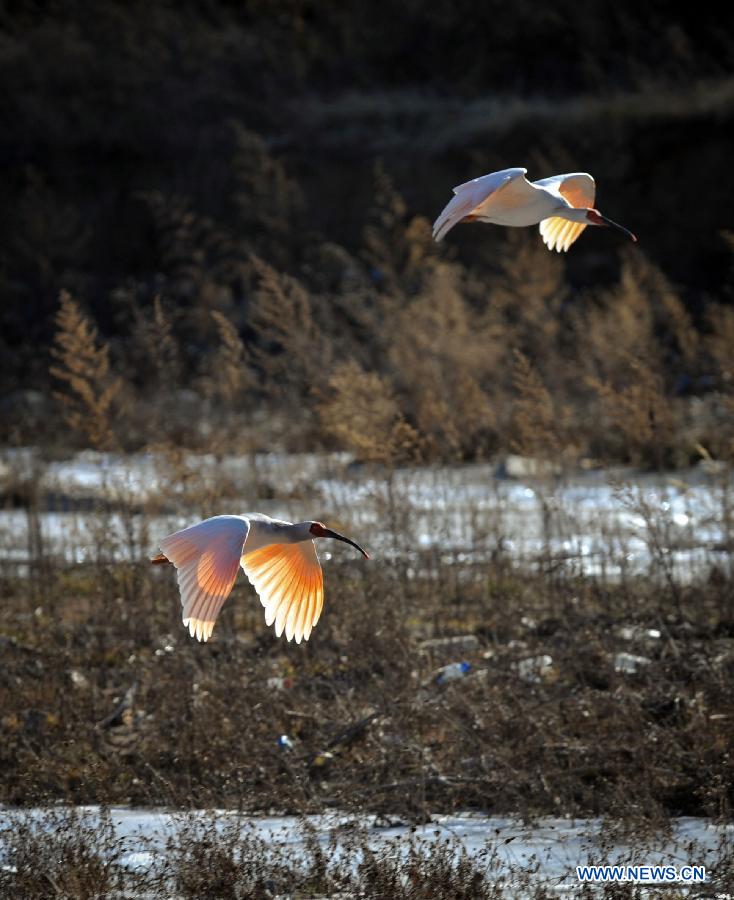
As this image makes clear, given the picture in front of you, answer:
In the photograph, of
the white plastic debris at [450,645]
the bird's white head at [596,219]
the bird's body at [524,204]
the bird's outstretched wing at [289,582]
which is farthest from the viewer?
the white plastic debris at [450,645]

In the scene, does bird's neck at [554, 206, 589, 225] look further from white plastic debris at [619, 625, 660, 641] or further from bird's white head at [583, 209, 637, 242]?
white plastic debris at [619, 625, 660, 641]

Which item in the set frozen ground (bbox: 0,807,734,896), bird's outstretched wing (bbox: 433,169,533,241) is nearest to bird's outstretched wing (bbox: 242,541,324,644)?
frozen ground (bbox: 0,807,734,896)

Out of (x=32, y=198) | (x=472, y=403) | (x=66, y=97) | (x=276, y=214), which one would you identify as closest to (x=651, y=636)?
(x=472, y=403)

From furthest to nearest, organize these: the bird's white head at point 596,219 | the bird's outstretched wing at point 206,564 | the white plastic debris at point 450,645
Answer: the white plastic debris at point 450,645
the bird's white head at point 596,219
the bird's outstretched wing at point 206,564

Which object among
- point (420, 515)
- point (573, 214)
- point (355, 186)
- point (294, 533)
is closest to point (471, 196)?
point (573, 214)

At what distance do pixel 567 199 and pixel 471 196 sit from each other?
990 millimetres

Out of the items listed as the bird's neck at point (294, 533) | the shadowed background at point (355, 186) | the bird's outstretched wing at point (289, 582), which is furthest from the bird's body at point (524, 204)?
the shadowed background at point (355, 186)

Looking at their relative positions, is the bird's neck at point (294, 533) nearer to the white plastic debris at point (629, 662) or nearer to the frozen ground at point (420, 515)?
the frozen ground at point (420, 515)

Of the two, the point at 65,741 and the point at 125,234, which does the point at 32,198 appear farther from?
the point at 65,741

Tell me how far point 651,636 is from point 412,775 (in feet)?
5.05

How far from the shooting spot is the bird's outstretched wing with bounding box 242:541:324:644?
470cm

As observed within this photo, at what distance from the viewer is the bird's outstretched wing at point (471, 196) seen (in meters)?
4.44

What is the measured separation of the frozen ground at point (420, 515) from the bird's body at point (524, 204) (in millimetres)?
1405

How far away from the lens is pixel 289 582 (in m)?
4.81
